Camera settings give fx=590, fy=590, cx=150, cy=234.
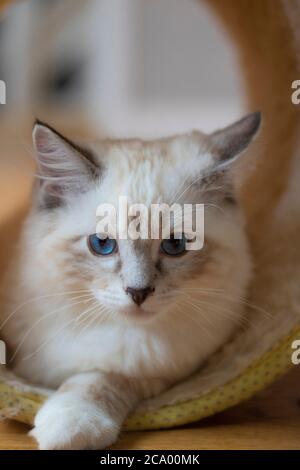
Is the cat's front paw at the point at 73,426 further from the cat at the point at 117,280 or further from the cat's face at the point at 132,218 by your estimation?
the cat's face at the point at 132,218

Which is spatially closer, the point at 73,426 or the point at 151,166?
the point at 73,426

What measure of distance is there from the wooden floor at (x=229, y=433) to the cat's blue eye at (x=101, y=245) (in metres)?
0.35

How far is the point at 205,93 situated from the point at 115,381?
68.2 inches

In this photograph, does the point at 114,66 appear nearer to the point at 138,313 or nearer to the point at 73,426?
the point at 138,313

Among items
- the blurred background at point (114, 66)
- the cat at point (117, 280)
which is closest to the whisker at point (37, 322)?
the cat at point (117, 280)

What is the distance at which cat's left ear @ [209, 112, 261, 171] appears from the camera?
117 cm

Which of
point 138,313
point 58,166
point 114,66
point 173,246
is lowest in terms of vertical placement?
point 138,313

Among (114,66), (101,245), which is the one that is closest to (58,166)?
(101,245)

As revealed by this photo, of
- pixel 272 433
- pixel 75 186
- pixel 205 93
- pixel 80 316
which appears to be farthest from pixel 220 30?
pixel 272 433

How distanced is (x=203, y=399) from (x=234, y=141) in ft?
1.68

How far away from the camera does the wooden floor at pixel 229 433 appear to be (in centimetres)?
108

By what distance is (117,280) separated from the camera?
1071 millimetres

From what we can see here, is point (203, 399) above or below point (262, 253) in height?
below

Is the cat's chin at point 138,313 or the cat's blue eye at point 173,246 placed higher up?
the cat's blue eye at point 173,246
